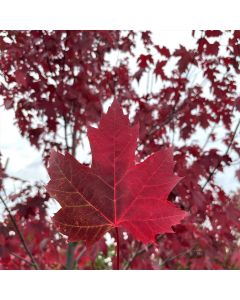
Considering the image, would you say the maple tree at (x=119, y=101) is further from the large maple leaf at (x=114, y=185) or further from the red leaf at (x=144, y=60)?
the large maple leaf at (x=114, y=185)

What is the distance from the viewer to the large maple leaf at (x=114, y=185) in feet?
1.54

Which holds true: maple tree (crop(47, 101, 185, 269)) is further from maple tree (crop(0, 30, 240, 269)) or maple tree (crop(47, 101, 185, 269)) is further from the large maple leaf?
maple tree (crop(0, 30, 240, 269))

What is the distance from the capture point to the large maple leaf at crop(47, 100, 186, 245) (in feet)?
1.54

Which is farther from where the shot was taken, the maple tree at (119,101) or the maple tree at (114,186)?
the maple tree at (119,101)

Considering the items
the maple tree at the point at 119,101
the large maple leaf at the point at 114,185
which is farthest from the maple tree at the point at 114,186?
the maple tree at the point at 119,101

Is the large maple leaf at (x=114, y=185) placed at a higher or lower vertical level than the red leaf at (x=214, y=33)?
lower

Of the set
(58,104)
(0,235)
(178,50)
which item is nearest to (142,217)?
(0,235)

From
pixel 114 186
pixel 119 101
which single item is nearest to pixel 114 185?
pixel 114 186

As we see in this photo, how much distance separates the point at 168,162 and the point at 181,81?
183 centimetres

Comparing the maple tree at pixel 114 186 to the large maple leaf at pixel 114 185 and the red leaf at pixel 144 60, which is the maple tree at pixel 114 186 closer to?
the large maple leaf at pixel 114 185

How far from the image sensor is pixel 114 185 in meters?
0.49

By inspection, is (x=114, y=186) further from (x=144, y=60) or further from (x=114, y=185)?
(x=144, y=60)

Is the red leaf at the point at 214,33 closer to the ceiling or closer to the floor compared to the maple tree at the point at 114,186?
closer to the ceiling

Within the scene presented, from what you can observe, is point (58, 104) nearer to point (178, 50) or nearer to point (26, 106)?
point (26, 106)
